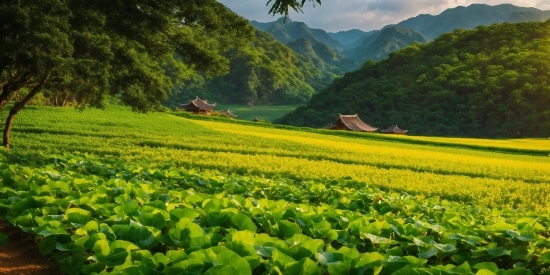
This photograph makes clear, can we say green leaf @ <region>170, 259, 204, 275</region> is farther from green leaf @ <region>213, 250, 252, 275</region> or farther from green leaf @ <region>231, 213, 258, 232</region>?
green leaf @ <region>231, 213, 258, 232</region>

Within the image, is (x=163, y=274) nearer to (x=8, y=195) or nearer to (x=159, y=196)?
(x=159, y=196)

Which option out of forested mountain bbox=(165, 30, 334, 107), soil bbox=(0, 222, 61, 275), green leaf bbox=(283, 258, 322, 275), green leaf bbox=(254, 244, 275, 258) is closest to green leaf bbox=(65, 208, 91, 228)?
soil bbox=(0, 222, 61, 275)

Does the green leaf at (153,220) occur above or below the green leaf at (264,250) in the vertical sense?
below

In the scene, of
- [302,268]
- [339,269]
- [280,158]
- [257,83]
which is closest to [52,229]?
[302,268]

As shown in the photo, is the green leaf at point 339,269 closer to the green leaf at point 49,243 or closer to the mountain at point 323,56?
the green leaf at point 49,243

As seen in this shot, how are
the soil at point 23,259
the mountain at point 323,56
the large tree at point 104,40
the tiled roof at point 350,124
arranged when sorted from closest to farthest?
1. the soil at point 23,259
2. the large tree at point 104,40
3. the tiled roof at point 350,124
4. the mountain at point 323,56

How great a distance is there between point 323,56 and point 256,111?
103185 millimetres

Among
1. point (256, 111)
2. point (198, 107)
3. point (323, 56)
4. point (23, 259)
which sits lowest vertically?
point (23, 259)

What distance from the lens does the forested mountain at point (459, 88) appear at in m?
50.3

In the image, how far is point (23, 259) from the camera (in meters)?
3.46

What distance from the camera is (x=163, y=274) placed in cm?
234

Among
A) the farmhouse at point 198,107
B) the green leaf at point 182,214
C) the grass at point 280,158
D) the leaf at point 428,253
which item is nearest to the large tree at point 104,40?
the grass at point 280,158

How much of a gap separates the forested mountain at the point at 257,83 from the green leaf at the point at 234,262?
86.4 m

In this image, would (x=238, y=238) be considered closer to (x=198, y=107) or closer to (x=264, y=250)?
(x=264, y=250)
